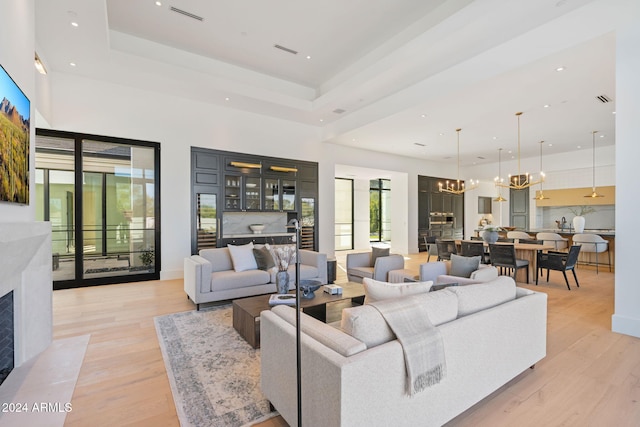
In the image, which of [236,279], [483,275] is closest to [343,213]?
[236,279]

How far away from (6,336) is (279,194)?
213 inches

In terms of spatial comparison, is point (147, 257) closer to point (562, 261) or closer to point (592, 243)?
point (562, 261)

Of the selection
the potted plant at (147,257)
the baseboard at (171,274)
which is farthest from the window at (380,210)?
the potted plant at (147,257)

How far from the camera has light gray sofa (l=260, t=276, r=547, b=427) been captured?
1386 mm

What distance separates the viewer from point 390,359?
148cm

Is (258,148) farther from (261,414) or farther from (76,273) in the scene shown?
(261,414)

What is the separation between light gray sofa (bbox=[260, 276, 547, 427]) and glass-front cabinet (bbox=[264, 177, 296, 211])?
211 inches

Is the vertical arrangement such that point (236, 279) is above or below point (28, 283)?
below

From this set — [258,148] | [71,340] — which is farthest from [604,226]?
[71,340]

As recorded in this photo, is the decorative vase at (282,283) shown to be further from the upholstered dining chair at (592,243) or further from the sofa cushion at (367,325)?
the upholstered dining chair at (592,243)

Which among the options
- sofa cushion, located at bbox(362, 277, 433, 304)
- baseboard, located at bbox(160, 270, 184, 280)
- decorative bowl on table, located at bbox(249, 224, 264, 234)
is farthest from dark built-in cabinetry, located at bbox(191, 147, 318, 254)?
sofa cushion, located at bbox(362, 277, 433, 304)

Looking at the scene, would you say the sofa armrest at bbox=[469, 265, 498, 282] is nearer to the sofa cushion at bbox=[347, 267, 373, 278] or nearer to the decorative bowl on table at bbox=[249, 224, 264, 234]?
the sofa cushion at bbox=[347, 267, 373, 278]

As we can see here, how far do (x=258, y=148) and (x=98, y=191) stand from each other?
321 centimetres

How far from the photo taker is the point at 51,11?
344 cm
